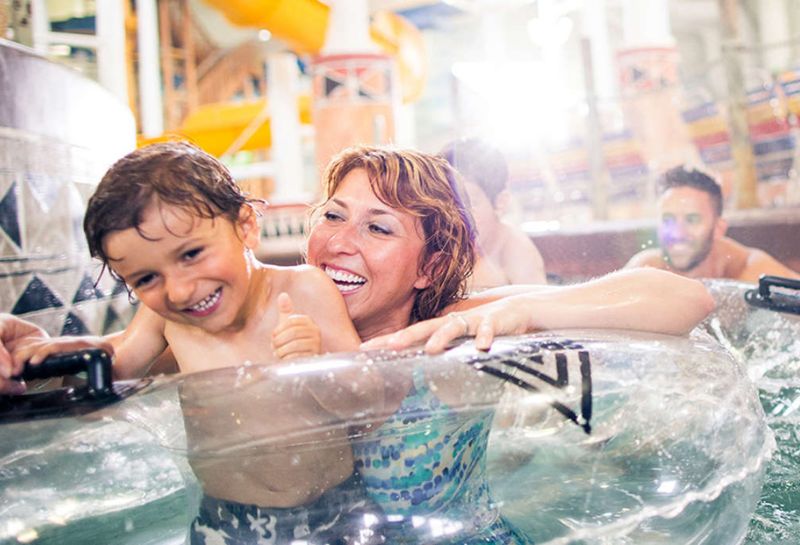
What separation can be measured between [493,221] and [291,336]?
6.45ft

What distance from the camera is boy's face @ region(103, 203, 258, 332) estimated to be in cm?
130

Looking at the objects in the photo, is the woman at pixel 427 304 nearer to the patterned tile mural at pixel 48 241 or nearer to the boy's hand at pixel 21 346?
the boy's hand at pixel 21 346

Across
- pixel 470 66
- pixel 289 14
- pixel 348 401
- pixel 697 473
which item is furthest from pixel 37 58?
pixel 470 66

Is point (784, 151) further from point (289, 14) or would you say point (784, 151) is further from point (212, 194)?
point (212, 194)

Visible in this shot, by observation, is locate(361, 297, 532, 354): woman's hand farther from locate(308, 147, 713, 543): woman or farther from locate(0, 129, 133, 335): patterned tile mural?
locate(0, 129, 133, 335): patterned tile mural

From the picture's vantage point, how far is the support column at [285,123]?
8078 millimetres

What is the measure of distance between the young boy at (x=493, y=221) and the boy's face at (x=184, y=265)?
1.66 metres

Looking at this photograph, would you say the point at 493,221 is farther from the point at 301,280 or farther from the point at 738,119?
the point at 738,119

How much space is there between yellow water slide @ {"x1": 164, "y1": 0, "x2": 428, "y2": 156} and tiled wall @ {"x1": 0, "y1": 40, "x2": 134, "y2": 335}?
3995 millimetres

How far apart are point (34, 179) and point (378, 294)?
121cm

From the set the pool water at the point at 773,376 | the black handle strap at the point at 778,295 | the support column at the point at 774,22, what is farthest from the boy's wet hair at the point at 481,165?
the support column at the point at 774,22

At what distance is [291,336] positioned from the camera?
4.36ft

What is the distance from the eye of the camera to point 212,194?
4.58 feet

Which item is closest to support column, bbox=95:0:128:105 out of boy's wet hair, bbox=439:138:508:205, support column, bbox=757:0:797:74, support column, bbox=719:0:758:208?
boy's wet hair, bbox=439:138:508:205
